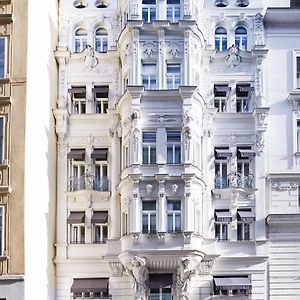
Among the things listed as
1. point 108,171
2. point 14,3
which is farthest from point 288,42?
point 14,3

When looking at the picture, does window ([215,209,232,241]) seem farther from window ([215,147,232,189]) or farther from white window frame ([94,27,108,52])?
white window frame ([94,27,108,52])

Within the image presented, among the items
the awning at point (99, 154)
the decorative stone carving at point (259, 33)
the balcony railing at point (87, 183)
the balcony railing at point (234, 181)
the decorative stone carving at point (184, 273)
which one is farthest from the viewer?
the decorative stone carving at point (259, 33)

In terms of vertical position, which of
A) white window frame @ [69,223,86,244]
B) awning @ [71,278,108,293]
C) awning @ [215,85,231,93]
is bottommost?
awning @ [71,278,108,293]

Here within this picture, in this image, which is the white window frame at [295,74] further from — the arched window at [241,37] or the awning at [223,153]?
the awning at [223,153]

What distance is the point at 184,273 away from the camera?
33594 millimetres

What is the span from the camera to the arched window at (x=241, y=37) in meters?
37.2

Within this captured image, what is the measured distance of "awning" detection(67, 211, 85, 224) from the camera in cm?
3525

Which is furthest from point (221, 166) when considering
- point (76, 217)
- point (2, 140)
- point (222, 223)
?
point (2, 140)

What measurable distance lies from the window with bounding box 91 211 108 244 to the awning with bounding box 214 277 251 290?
500 centimetres

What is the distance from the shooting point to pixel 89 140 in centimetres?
3631

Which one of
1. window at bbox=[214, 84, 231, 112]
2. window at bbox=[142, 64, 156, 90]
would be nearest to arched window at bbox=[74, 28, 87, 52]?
window at bbox=[142, 64, 156, 90]

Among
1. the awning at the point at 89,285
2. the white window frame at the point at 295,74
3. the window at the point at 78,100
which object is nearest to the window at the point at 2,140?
the window at the point at 78,100

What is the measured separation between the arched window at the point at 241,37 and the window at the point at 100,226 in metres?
9.27

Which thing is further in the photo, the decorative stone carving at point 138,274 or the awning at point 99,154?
the awning at point 99,154
